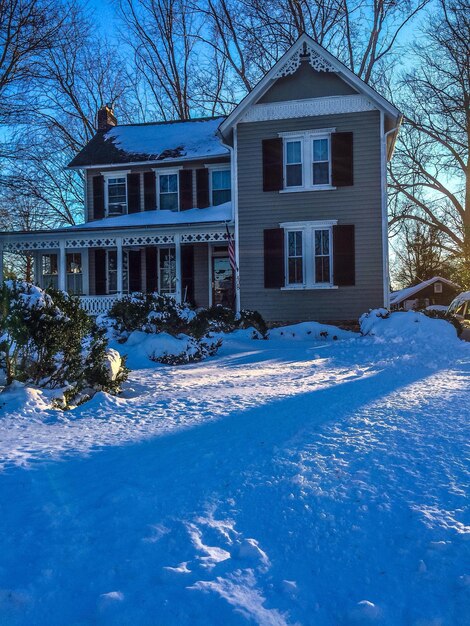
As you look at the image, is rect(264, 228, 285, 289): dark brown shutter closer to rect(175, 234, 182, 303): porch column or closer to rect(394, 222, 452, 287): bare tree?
rect(175, 234, 182, 303): porch column

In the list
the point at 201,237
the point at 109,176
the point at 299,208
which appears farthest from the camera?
the point at 109,176

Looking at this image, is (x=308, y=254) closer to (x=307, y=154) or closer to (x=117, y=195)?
(x=307, y=154)

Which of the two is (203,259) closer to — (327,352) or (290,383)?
(327,352)

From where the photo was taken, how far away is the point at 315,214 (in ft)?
50.3

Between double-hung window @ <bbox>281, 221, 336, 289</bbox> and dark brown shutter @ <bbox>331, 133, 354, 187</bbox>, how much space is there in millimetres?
1300

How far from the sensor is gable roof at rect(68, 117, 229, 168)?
18.4 metres

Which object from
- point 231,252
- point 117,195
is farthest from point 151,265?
point 231,252

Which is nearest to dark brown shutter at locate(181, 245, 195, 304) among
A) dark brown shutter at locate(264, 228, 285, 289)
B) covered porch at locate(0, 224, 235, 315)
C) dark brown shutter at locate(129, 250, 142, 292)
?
covered porch at locate(0, 224, 235, 315)

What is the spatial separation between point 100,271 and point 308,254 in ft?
26.5

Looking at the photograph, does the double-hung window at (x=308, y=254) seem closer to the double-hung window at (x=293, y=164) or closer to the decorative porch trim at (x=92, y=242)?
the double-hung window at (x=293, y=164)

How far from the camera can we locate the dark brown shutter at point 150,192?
18.8m

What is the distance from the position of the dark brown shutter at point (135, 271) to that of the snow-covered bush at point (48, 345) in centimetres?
1280

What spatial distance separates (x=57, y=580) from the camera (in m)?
2.23

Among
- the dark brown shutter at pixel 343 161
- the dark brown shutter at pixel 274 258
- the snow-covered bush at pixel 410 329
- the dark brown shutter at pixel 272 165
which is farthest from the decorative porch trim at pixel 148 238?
the snow-covered bush at pixel 410 329
